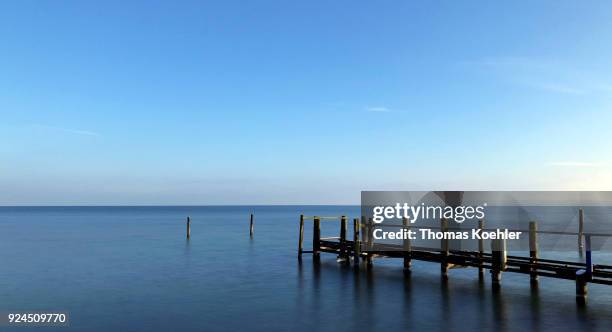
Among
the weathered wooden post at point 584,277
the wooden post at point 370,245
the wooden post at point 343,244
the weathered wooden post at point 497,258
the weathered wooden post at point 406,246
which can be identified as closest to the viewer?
the weathered wooden post at point 584,277

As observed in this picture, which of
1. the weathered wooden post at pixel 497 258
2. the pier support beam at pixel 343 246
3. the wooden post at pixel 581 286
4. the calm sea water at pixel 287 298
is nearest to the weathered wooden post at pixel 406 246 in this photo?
the calm sea water at pixel 287 298

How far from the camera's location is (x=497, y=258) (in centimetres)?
2138

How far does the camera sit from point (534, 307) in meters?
18.8

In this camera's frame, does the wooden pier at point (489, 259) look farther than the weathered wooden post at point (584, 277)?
Yes

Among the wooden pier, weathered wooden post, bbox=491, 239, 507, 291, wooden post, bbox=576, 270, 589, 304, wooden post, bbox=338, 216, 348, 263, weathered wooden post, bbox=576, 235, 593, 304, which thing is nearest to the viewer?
weathered wooden post, bbox=576, 235, 593, 304

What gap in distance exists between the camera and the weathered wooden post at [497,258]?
21.0 metres

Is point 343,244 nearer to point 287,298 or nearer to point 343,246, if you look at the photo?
point 343,246

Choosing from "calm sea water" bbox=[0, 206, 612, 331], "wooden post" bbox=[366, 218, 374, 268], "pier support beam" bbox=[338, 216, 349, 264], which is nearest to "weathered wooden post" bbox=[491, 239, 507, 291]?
"calm sea water" bbox=[0, 206, 612, 331]

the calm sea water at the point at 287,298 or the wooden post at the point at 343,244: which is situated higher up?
the wooden post at the point at 343,244

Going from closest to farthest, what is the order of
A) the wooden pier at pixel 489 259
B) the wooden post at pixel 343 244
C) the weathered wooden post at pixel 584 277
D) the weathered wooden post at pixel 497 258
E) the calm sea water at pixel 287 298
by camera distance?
the calm sea water at pixel 287 298 < the weathered wooden post at pixel 584 277 < the wooden pier at pixel 489 259 < the weathered wooden post at pixel 497 258 < the wooden post at pixel 343 244

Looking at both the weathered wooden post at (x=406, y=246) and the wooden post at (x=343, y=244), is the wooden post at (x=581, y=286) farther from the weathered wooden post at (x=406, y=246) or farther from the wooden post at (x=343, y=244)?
the wooden post at (x=343, y=244)

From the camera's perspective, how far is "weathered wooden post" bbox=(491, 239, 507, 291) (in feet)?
68.9

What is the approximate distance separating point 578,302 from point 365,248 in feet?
40.2

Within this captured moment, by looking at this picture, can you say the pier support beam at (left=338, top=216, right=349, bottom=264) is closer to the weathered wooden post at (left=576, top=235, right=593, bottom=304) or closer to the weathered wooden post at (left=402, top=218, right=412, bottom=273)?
the weathered wooden post at (left=402, top=218, right=412, bottom=273)
